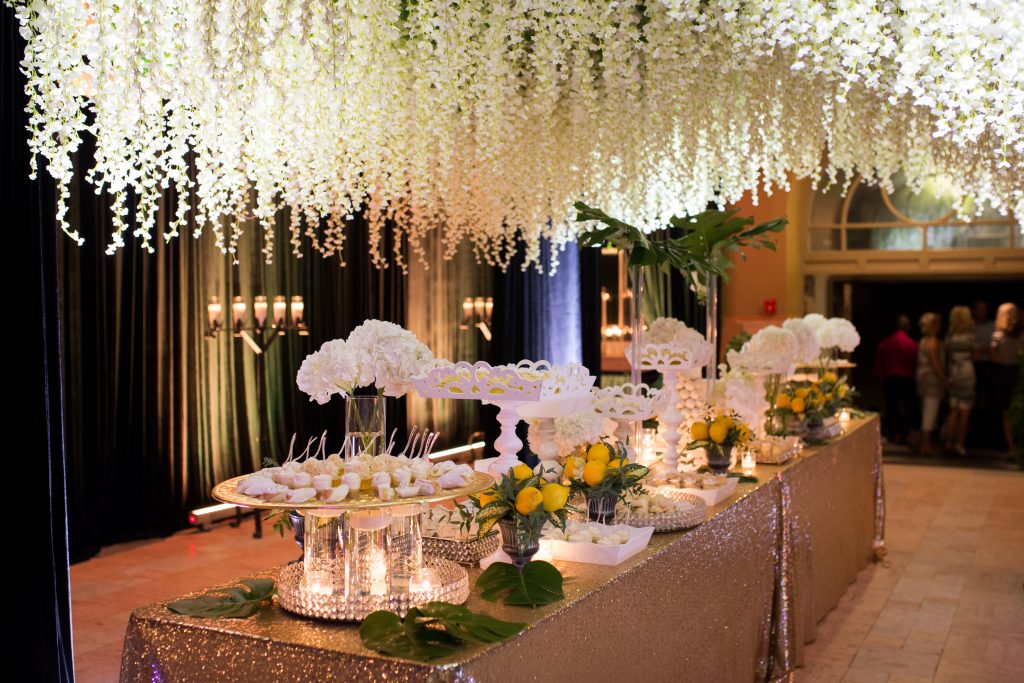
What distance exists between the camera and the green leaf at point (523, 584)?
2.08 m

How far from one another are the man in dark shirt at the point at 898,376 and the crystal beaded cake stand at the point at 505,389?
8.47m

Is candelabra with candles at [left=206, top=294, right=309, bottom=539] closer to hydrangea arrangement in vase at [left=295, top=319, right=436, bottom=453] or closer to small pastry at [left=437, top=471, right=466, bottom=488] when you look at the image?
hydrangea arrangement in vase at [left=295, top=319, right=436, bottom=453]

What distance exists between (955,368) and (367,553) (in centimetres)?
924

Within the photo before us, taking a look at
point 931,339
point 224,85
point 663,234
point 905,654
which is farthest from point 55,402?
point 931,339

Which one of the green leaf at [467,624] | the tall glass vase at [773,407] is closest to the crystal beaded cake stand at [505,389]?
the green leaf at [467,624]

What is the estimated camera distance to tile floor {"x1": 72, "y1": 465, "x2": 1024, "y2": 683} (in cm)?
397

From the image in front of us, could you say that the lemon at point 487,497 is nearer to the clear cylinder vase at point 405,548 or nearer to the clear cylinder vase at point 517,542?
the clear cylinder vase at point 517,542

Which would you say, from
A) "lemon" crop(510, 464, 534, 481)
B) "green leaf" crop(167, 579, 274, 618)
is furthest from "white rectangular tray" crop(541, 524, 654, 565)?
"green leaf" crop(167, 579, 274, 618)

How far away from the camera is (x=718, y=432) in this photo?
3.60m

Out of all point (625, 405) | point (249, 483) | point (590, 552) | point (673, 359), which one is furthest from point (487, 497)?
point (673, 359)

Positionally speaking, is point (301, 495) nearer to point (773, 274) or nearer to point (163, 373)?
point (163, 373)

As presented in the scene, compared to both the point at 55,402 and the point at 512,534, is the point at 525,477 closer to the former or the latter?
the point at 512,534

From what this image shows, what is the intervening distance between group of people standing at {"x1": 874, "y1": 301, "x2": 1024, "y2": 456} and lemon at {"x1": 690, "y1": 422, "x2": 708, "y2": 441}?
7236 millimetres

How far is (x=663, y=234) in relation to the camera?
Answer: 9180mm
